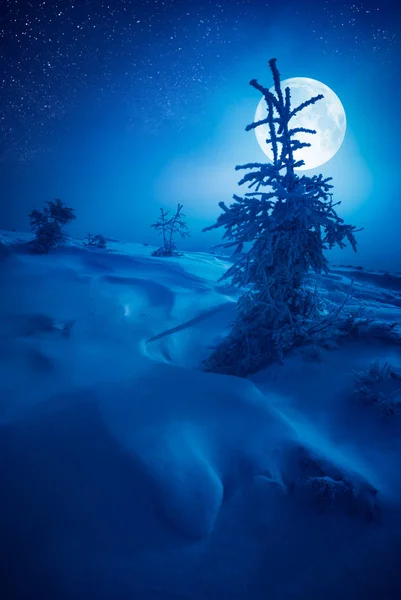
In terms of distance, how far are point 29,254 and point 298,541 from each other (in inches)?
469

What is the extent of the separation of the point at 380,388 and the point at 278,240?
8.28 ft

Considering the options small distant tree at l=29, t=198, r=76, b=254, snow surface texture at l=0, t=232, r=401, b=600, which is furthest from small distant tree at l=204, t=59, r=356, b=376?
small distant tree at l=29, t=198, r=76, b=254

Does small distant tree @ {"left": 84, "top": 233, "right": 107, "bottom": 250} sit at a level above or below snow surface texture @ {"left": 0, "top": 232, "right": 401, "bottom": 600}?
above

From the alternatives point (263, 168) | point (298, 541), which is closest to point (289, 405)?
point (298, 541)

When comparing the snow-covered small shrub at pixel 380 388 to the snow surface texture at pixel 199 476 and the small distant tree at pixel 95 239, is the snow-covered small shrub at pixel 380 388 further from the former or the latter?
the small distant tree at pixel 95 239

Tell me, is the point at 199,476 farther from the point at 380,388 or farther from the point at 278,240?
A: the point at 278,240

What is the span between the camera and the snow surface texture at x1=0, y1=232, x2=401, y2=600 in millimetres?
1748

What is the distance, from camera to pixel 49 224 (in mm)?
11922

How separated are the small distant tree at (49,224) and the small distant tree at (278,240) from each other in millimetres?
9738

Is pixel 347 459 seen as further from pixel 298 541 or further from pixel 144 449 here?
pixel 144 449

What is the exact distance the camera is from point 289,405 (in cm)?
350

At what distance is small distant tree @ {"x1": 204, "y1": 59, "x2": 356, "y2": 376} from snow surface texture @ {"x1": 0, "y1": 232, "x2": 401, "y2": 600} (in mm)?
512

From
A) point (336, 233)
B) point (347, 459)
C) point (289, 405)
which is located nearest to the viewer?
point (347, 459)

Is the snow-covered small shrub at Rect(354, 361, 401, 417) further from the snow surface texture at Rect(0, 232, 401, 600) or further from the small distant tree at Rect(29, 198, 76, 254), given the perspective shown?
the small distant tree at Rect(29, 198, 76, 254)
